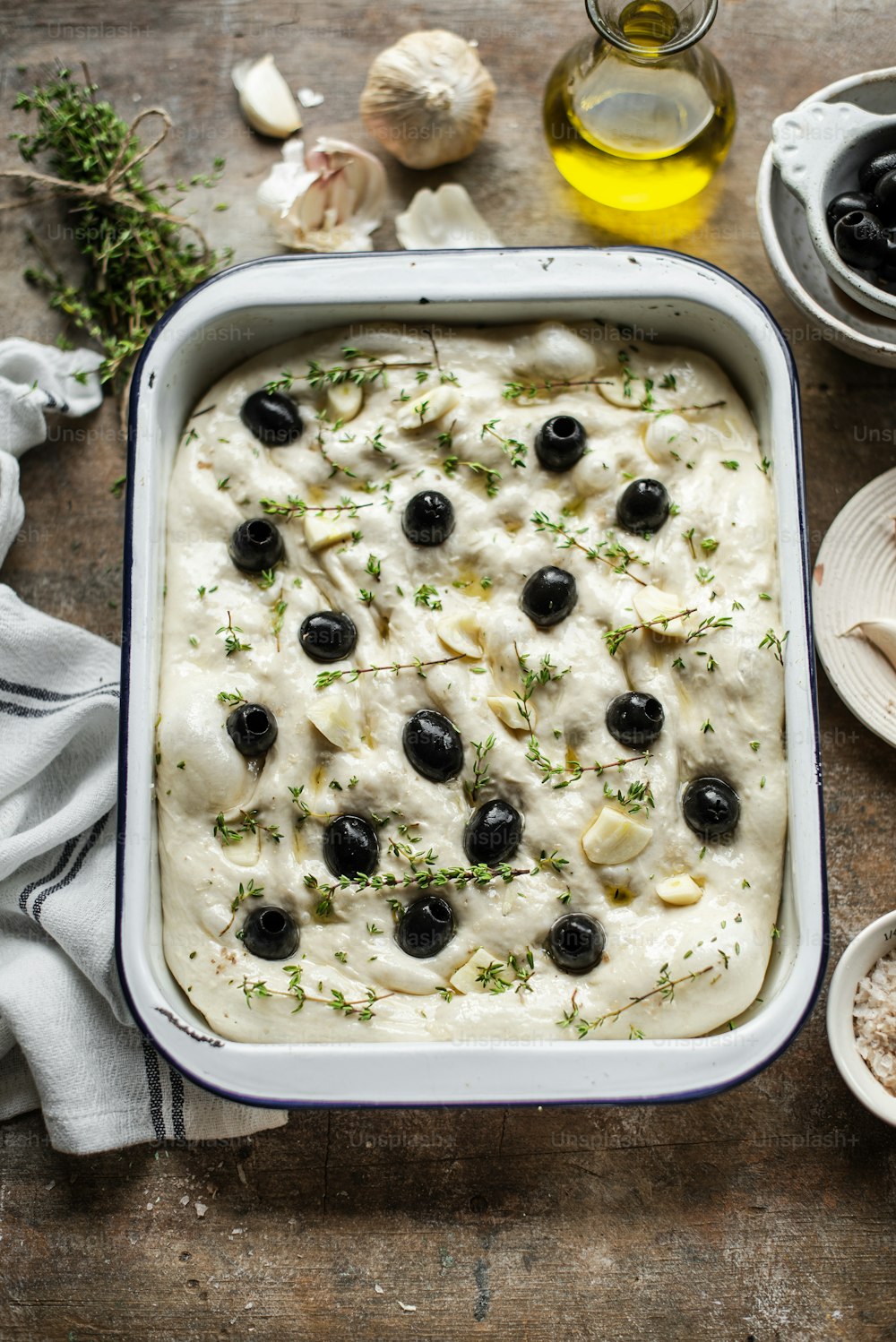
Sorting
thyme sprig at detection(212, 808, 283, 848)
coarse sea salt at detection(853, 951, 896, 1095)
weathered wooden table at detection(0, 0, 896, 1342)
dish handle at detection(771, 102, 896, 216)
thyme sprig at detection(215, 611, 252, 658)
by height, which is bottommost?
weathered wooden table at detection(0, 0, 896, 1342)

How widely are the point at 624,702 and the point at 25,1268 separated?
146 centimetres

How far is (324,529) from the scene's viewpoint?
6.02ft

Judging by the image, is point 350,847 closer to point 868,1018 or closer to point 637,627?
point 637,627

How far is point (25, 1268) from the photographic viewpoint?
1.99m

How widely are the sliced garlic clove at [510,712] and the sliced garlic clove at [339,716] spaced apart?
0.22 m

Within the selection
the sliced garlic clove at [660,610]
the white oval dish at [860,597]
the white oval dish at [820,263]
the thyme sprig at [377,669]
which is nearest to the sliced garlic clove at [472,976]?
the thyme sprig at [377,669]

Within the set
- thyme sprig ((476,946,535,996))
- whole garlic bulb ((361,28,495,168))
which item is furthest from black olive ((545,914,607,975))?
whole garlic bulb ((361,28,495,168))

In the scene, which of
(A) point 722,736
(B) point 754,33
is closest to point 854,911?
(A) point 722,736

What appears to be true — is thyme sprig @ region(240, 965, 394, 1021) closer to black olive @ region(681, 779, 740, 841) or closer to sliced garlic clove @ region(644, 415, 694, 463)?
black olive @ region(681, 779, 740, 841)

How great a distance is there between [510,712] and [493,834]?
0.64 ft

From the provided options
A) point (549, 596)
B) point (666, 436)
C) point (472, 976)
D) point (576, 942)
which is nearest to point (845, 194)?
point (666, 436)

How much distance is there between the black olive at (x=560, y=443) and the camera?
1815mm

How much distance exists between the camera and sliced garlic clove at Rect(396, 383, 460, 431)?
185 cm

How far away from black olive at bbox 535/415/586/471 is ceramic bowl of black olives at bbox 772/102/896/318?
0.51 m
